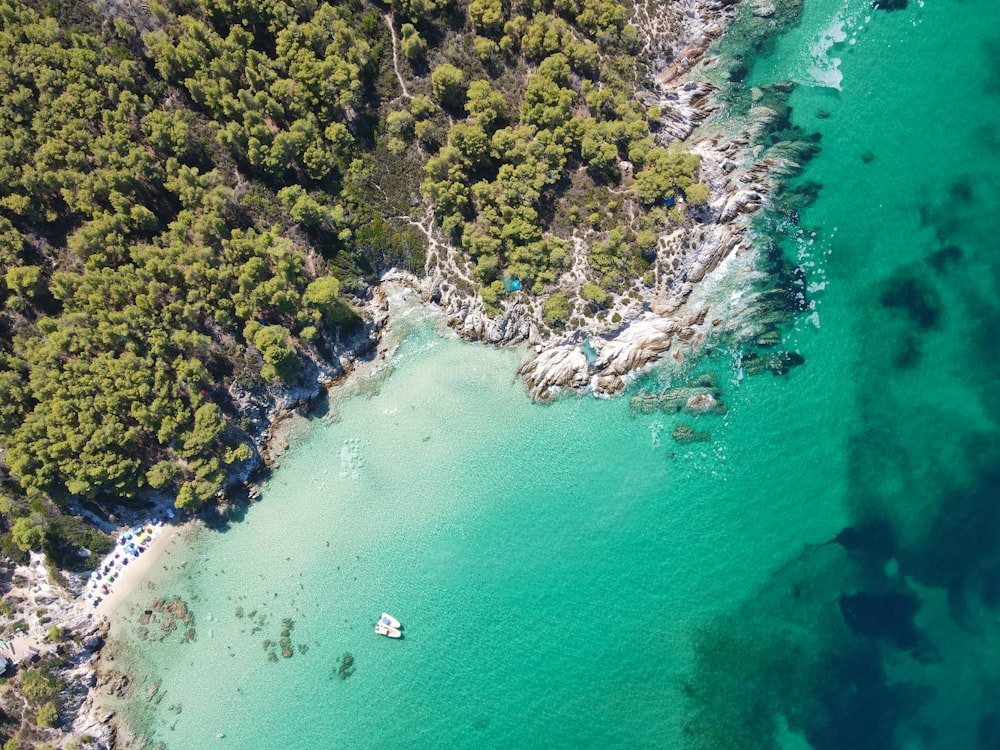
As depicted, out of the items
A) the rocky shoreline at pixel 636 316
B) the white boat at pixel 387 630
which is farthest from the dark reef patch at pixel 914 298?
the white boat at pixel 387 630

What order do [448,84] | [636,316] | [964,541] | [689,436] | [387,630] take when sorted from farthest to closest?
[636,316], [689,436], [964,541], [387,630], [448,84]

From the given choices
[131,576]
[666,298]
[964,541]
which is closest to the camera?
[964,541]

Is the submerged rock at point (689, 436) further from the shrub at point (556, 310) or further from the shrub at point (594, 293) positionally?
the shrub at point (556, 310)

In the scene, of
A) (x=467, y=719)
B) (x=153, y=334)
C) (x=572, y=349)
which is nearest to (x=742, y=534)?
(x=572, y=349)

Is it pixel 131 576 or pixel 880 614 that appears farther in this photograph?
pixel 131 576

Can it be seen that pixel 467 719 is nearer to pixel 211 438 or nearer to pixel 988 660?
pixel 211 438

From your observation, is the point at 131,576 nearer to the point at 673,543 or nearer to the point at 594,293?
the point at 594,293

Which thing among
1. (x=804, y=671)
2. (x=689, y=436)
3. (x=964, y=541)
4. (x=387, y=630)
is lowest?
(x=387, y=630)

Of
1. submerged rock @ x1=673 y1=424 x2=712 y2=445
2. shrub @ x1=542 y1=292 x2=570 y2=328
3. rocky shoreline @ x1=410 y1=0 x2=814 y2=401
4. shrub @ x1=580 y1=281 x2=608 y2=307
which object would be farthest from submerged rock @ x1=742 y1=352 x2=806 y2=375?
shrub @ x1=542 y1=292 x2=570 y2=328

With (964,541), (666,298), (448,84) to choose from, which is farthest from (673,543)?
(448,84)
